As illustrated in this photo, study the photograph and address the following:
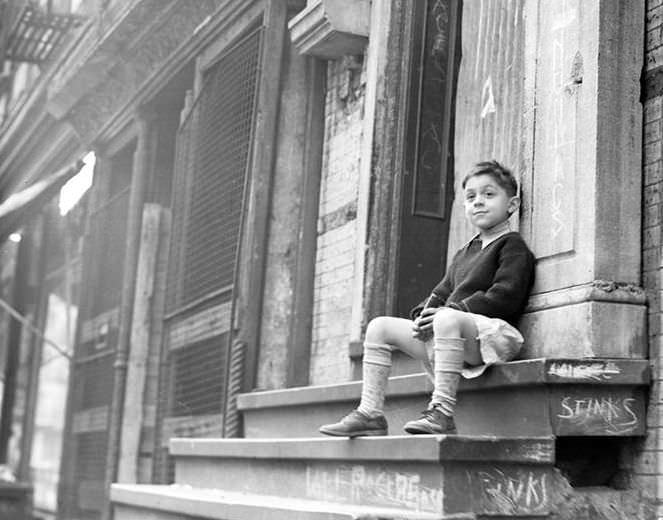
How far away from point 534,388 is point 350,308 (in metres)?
2.91

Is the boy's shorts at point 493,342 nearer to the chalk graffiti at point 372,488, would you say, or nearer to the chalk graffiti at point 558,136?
the chalk graffiti at point 558,136

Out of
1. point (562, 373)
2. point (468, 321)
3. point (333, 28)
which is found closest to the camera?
point (562, 373)

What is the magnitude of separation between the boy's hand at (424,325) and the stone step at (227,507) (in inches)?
29.9

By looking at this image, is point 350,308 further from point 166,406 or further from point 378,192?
point 166,406

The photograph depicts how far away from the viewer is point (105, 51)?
11414 mm

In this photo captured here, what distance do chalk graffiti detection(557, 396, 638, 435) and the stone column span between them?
0.63ft

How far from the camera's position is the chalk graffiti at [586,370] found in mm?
4496

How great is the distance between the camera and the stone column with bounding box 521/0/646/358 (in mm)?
4719

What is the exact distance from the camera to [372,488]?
480cm

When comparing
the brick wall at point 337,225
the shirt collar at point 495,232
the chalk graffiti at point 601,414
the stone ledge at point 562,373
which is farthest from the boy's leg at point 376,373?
the brick wall at point 337,225

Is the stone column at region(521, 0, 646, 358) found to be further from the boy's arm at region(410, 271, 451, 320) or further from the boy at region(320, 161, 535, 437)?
the boy's arm at region(410, 271, 451, 320)

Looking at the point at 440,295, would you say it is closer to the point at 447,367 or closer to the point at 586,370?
the point at 447,367

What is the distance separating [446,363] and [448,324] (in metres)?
0.16

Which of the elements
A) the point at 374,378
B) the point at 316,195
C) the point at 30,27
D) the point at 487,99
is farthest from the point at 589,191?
the point at 30,27
